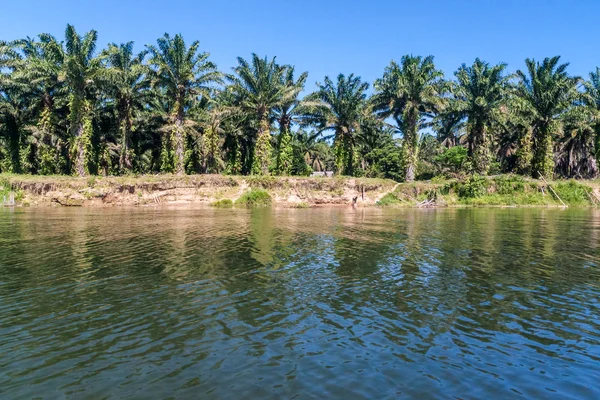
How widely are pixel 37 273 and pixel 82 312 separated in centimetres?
460

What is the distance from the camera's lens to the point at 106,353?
701 cm

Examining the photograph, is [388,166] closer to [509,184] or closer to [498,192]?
[498,192]

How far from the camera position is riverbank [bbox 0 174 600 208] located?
44.8m

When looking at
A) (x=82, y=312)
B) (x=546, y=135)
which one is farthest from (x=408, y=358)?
(x=546, y=135)

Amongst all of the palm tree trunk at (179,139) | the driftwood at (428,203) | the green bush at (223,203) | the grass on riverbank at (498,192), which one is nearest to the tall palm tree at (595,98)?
the grass on riverbank at (498,192)

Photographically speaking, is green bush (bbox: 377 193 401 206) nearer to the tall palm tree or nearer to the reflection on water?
the tall palm tree

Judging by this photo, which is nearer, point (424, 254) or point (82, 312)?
point (82, 312)

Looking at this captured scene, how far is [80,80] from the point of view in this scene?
150 ft

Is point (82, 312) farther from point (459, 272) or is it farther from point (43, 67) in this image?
point (43, 67)

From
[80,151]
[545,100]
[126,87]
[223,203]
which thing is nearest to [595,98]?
[545,100]

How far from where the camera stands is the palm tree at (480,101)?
51.5 meters

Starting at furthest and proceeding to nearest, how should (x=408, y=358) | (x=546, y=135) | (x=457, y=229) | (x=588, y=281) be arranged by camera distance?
(x=546, y=135) < (x=457, y=229) < (x=588, y=281) < (x=408, y=358)

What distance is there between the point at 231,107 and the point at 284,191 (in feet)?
40.7

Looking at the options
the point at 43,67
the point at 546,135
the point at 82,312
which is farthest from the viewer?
the point at 546,135
